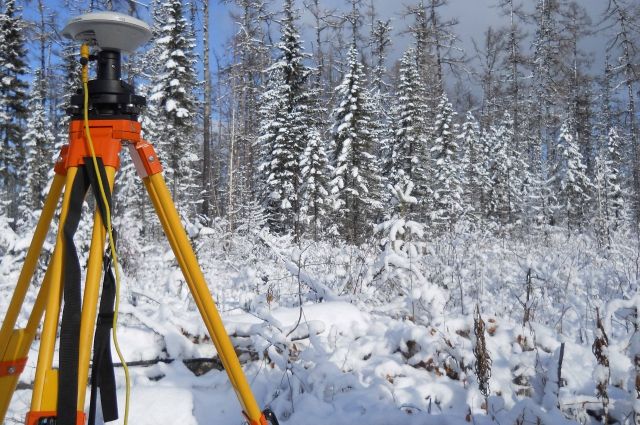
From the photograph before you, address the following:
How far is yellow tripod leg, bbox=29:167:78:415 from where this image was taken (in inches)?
55.2

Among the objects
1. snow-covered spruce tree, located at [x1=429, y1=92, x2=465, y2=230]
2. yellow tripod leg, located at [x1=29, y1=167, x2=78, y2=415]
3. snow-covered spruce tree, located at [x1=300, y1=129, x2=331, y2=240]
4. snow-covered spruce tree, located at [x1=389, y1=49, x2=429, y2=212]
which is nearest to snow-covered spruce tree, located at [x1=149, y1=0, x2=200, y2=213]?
snow-covered spruce tree, located at [x1=300, y1=129, x2=331, y2=240]

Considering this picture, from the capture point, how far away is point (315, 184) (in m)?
21.8

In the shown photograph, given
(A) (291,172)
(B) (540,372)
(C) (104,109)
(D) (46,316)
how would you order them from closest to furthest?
(D) (46,316), (C) (104,109), (B) (540,372), (A) (291,172)

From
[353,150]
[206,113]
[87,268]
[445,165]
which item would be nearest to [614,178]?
[445,165]

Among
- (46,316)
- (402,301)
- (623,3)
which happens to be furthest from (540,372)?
(623,3)

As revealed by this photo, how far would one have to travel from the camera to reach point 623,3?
13.6m

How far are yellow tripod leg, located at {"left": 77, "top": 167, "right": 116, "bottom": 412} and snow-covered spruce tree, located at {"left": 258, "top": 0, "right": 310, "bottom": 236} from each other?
20656mm

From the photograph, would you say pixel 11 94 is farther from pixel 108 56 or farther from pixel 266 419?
pixel 266 419

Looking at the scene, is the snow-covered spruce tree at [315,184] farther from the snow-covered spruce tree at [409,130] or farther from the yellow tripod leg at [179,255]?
the yellow tripod leg at [179,255]

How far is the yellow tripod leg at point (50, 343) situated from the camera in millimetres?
1403

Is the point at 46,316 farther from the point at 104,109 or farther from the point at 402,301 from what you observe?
the point at 402,301

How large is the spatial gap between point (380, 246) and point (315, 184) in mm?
15843

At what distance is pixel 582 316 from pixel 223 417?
2920mm

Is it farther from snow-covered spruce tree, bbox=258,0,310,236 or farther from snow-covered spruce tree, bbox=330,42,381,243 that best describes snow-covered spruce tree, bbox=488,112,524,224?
snow-covered spruce tree, bbox=258,0,310,236
